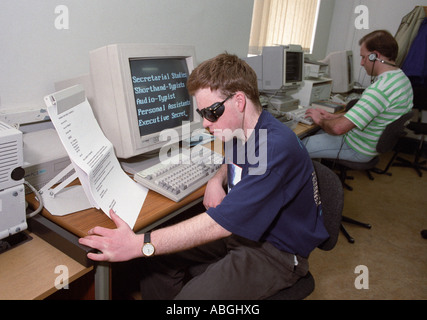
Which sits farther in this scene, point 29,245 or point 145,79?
point 145,79

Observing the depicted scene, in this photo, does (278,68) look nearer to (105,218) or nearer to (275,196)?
(275,196)

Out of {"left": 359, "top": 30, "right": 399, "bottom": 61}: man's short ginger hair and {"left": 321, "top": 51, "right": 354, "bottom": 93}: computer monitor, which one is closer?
{"left": 359, "top": 30, "right": 399, "bottom": 61}: man's short ginger hair

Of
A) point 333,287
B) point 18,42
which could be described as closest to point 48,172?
point 18,42

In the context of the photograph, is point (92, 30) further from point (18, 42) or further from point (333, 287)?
point (333, 287)

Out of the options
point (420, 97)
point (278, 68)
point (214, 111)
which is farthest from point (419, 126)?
point (214, 111)

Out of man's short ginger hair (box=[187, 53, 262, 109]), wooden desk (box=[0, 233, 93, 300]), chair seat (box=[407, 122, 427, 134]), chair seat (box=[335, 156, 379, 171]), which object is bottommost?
chair seat (box=[407, 122, 427, 134])

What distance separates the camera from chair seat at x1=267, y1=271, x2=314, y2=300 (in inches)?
39.3

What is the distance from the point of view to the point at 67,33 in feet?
4.43

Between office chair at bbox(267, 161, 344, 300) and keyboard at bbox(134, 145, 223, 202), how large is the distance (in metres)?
0.44

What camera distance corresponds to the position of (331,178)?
112 centimetres

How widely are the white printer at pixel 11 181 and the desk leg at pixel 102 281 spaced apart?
254mm

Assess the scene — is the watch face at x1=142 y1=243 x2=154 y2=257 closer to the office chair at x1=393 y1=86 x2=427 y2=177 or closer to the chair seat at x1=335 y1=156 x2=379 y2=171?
the chair seat at x1=335 y1=156 x2=379 y2=171

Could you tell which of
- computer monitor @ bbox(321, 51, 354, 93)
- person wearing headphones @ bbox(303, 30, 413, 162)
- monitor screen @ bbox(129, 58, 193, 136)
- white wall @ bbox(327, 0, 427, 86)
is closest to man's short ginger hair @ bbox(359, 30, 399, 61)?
person wearing headphones @ bbox(303, 30, 413, 162)

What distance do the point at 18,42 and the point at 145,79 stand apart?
55 cm
